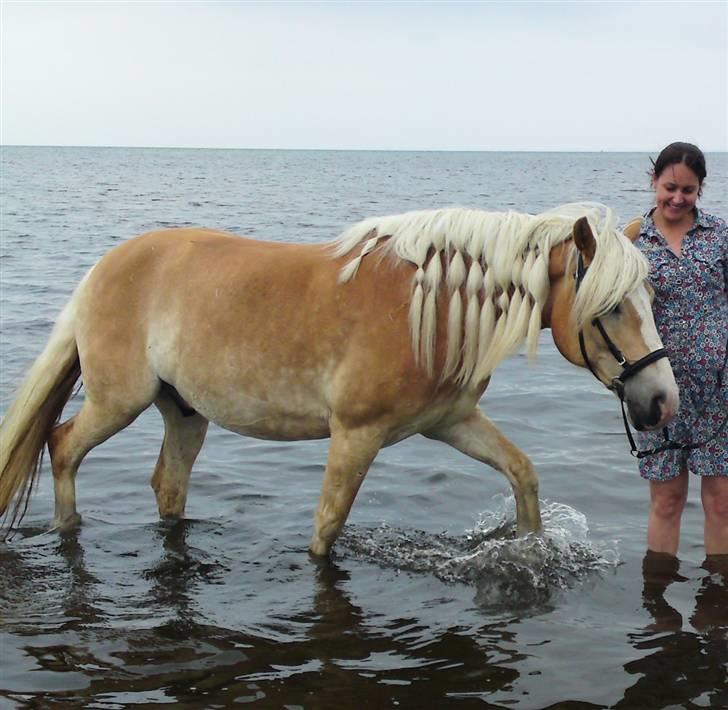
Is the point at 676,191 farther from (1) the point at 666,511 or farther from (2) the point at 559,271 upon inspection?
(1) the point at 666,511

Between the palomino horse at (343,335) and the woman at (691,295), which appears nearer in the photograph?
the palomino horse at (343,335)

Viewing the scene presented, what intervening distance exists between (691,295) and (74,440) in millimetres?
3395

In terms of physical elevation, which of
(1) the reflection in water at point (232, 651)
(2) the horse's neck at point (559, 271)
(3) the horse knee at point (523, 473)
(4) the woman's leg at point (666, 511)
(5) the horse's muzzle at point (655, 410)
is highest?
(2) the horse's neck at point (559, 271)

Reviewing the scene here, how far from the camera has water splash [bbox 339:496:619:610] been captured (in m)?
4.92

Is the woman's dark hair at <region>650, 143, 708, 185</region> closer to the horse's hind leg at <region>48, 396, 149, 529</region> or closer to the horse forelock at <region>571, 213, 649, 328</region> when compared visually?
the horse forelock at <region>571, 213, 649, 328</region>

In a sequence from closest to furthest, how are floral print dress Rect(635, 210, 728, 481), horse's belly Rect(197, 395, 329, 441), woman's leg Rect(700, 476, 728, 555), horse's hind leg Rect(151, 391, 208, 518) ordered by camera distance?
floral print dress Rect(635, 210, 728, 481)
woman's leg Rect(700, 476, 728, 555)
horse's belly Rect(197, 395, 329, 441)
horse's hind leg Rect(151, 391, 208, 518)

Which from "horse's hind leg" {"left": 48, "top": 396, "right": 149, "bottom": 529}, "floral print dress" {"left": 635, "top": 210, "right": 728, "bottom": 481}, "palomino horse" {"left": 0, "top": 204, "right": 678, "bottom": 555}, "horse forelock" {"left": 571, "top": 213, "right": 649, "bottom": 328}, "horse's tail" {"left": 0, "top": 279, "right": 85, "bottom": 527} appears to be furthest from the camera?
"horse's tail" {"left": 0, "top": 279, "right": 85, "bottom": 527}

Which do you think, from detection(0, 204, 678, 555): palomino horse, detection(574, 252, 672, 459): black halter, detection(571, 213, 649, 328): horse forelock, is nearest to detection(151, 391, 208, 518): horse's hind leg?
detection(0, 204, 678, 555): palomino horse

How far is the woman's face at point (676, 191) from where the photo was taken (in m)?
4.44

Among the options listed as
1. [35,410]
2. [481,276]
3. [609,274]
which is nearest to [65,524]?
[35,410]

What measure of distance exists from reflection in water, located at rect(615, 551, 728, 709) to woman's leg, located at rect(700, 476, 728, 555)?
68mm

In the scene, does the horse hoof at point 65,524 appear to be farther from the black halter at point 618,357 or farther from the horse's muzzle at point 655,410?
the horse's muzzle at point 655,410

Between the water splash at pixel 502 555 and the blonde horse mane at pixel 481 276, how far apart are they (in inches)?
42.6

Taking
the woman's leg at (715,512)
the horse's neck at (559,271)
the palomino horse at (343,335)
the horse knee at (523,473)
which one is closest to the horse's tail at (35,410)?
the palomino horse at (343,335)
